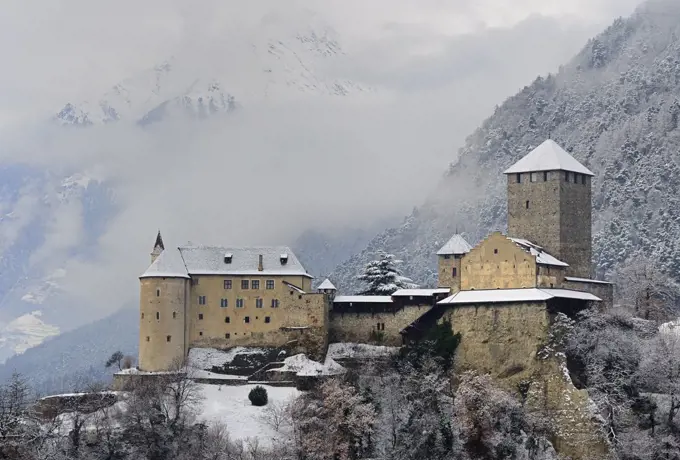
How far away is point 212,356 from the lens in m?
92.1

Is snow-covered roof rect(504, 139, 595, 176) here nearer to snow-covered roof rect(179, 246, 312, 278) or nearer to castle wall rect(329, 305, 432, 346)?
castle wall rect(329, 305, 432, 346)

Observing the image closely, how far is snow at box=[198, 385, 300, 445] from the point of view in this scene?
84.1 m

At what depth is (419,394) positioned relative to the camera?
279 ft

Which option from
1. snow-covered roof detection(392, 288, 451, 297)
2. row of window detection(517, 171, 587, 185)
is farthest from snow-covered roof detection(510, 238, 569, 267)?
snow-covered roof detection(392, 288, 451, 297)

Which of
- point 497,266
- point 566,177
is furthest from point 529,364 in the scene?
point 566,177

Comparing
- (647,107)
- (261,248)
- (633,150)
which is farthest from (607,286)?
(647,107)

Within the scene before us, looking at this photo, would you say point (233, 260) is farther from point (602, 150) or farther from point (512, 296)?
point (602, 150)

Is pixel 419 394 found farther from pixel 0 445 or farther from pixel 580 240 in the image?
pixel 0 445

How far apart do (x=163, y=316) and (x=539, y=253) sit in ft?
73.8

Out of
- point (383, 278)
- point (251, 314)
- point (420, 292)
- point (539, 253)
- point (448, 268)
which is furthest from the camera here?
point (383, 278)

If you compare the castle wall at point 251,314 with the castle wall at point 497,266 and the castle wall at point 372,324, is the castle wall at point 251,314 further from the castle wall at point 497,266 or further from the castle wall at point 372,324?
the castle wall at point 497,266

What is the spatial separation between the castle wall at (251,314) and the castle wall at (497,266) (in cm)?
913

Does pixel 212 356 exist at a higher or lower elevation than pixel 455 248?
lower

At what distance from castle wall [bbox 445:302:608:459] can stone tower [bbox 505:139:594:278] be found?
7.74 meters
